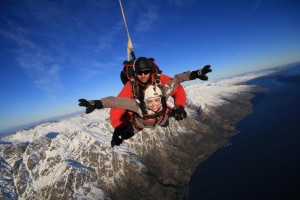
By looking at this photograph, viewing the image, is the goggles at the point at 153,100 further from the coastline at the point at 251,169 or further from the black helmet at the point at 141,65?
the coastline at the point at 251,169

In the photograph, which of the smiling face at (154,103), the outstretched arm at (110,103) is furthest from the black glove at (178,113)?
the outstretched arm at (110,103)

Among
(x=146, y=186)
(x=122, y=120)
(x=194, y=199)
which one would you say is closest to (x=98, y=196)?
(x=146, y=186)

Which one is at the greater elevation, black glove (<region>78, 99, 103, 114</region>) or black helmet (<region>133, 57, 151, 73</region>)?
black helmet (<region>133, 57, 151, 73</region>)

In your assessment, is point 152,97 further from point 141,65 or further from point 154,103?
point 141,65

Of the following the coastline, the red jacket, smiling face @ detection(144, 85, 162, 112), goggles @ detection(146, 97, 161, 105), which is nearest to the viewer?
smiling face @ detection(144, 85, 162, 112)

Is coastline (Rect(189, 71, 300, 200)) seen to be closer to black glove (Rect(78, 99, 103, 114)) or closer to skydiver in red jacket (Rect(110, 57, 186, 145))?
skydiver in red jacket (Rect(110, 57, 186, 145))

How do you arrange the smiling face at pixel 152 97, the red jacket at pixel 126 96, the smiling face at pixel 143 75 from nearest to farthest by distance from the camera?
the smiling face at pixel 143 75 → the smiling face at pixel 152 97 → the red jacket at pixel 126 96

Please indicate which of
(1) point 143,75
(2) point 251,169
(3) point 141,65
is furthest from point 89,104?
(2) point 251,169

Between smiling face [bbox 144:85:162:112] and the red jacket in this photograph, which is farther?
the red jacket

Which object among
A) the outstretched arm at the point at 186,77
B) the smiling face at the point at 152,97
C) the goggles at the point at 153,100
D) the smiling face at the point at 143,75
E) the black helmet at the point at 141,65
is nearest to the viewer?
the black helmet at the point at 141,65

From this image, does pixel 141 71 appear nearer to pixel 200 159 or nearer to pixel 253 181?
pixel 253 181

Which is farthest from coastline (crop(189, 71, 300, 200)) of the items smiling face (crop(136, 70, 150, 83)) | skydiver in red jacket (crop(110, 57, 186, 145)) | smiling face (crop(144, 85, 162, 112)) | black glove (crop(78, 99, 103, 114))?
black glove (crop(78, 99, 103, 114))
